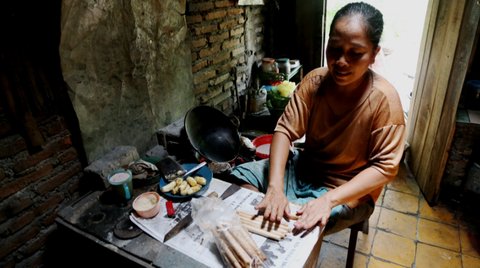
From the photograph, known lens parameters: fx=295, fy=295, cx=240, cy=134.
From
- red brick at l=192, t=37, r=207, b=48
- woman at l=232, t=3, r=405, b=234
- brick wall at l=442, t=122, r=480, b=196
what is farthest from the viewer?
red brick at l=192, t=37, r=207, b=48

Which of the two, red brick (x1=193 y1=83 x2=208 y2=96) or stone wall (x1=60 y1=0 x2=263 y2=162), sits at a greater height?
stone wall (x1=60 y1=0 x2=263 y2=162)

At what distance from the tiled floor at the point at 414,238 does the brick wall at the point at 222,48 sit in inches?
85.7

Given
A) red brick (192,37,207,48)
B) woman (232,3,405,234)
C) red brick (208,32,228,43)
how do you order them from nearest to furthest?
woman (232,3,405,234) < red brick (192,37,207,48) < red brick (208,32,228,43)

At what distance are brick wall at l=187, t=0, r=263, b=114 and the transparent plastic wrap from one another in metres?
1.95

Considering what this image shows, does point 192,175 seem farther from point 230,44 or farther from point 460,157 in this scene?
point 460,157

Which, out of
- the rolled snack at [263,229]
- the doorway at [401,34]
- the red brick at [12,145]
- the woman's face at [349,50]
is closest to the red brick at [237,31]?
the woman's face at [349,50]

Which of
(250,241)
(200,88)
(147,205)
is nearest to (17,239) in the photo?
(147,205)

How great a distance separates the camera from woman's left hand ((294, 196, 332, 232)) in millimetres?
1590

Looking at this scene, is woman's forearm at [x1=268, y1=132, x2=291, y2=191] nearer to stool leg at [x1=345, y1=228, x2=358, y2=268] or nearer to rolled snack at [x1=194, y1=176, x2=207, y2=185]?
rolled snack at [x1=194, y1=176, x2=207, y2=185]

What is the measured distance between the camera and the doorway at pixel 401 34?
6.69 meters

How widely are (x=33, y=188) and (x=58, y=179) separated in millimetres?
171

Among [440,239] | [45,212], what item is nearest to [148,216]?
[45,212]

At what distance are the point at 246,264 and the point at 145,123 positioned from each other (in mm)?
1826

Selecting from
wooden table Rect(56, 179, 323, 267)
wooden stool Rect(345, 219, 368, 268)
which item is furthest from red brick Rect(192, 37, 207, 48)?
wooden stool Rect(345, 219, 368, 268)
